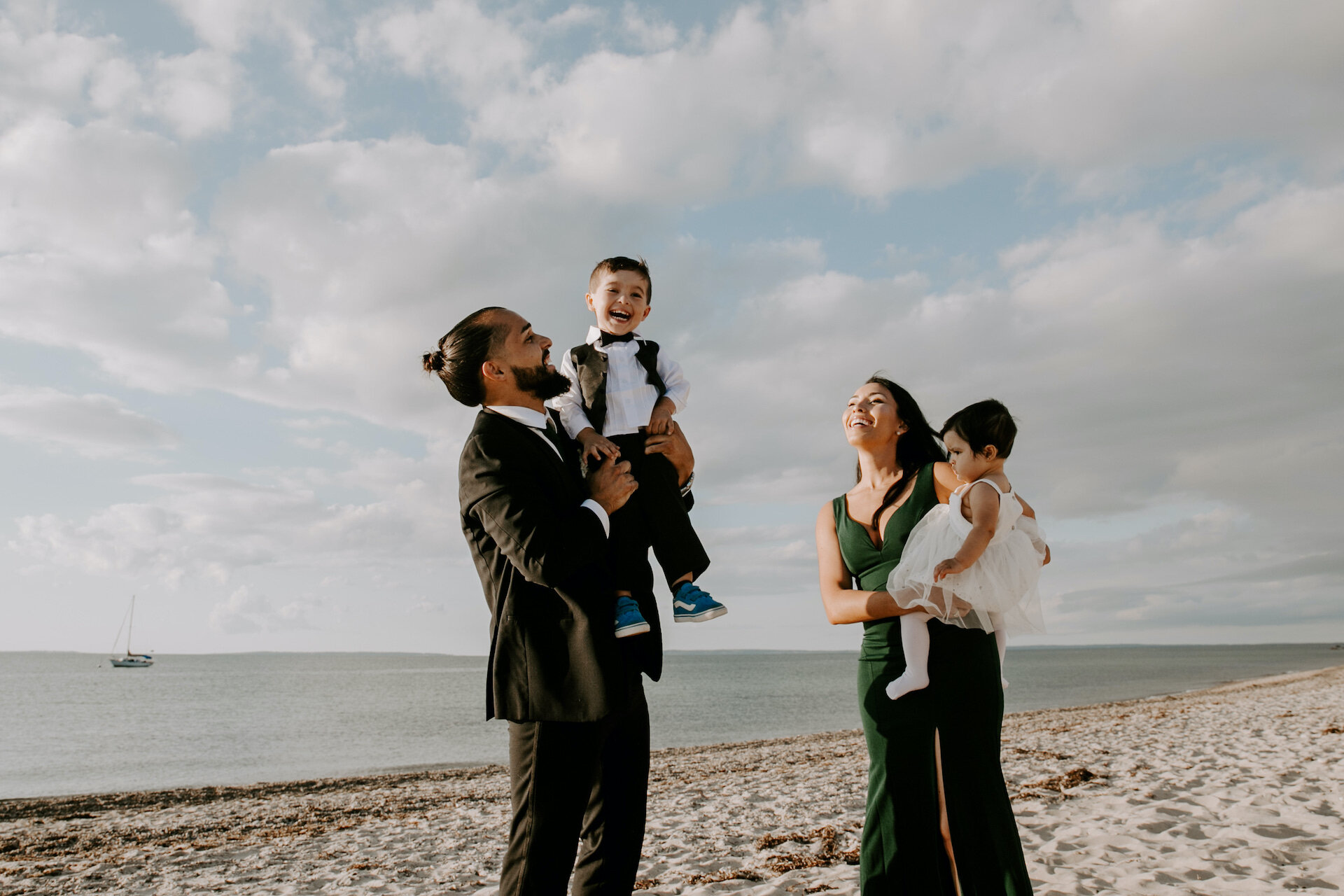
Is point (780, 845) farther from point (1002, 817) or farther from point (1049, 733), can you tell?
point (1049, 733)

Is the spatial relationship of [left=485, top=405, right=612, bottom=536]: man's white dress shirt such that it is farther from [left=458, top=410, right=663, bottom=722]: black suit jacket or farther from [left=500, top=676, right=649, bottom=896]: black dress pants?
[left=500, top=676, right=649, bottom=896]: black dress pants

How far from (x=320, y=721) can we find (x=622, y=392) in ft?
123

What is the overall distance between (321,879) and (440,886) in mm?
1256

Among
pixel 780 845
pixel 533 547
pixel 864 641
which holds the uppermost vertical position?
pixel 533 547

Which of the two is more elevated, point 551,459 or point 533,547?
point 551,459

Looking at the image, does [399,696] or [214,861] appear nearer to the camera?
[214,861]

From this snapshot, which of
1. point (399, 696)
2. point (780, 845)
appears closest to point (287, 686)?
point (399, 696)

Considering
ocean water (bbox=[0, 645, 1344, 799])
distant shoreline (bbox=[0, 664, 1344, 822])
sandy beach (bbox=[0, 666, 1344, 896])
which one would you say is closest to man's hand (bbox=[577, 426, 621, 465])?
sandy beach (bbox=[0, 666, 1344, 896])

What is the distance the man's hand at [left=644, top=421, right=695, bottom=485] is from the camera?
8.86 ft

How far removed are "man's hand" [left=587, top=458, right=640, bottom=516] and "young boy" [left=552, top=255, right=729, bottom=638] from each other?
18cm

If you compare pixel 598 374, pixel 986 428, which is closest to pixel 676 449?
pixel 598 374

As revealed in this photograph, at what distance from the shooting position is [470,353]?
2.32 metres

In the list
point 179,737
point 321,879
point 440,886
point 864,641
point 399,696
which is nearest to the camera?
point 864,641

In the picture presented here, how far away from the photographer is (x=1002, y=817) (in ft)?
8.61
